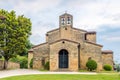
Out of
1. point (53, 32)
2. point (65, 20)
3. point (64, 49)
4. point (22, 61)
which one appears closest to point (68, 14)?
point (65, 20)

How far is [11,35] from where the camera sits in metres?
47.3

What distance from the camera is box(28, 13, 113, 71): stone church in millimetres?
44312

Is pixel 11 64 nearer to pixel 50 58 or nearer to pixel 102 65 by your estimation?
pixel 50 58

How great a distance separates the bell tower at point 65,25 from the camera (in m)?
49.8

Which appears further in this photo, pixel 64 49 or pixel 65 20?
pixel 65 20

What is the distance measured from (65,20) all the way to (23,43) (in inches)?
349

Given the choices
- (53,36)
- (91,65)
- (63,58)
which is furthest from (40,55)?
(91,65)

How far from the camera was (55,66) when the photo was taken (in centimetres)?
4425

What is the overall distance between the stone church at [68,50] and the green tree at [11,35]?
294cm

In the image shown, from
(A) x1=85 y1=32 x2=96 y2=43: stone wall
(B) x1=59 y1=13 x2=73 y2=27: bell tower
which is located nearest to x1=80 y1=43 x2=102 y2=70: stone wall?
(A) x1=85 y1=32 x2=96 y2=43: stone wall

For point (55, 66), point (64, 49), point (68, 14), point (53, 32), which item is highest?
point (68, 14)

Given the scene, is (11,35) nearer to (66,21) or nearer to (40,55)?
(40,55)

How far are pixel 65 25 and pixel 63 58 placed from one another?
7.60 metres

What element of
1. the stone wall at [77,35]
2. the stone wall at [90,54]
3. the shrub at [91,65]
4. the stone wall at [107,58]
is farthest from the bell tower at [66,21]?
the shrub at [91,65]
